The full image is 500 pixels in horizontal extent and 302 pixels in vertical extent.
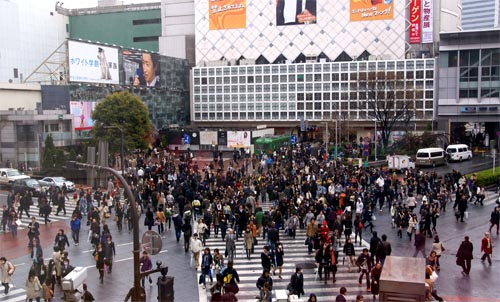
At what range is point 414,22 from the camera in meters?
69.9

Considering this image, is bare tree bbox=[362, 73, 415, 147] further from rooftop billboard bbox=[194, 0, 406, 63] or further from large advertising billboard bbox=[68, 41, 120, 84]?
large advertising billboard bbox=[68, 41, 120, 84]

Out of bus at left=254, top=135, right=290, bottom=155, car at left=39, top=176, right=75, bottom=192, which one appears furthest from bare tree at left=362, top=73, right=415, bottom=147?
car at left=39, top=176, right=75, bottom=192

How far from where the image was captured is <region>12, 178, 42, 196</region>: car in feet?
84.5

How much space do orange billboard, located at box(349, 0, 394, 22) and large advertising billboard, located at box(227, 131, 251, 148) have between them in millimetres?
28876

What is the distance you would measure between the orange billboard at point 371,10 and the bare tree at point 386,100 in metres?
21.1

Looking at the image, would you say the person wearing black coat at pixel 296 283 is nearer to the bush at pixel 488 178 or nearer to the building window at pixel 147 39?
the bush at pixel 488 178

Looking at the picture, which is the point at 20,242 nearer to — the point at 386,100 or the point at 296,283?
the point at 296,283

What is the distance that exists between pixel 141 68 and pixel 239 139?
1804 cm

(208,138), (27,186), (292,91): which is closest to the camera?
(27,186)

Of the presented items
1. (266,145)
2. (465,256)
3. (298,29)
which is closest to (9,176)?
(465,256)

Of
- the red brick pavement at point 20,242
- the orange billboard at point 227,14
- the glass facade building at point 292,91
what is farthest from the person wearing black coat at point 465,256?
the orange billboard at point 227,14

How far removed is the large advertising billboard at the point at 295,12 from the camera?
74312mm

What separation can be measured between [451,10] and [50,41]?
59052 millimetres

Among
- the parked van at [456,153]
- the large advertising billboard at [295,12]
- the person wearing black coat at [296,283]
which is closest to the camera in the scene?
the person wearing black coat at [296,283]
